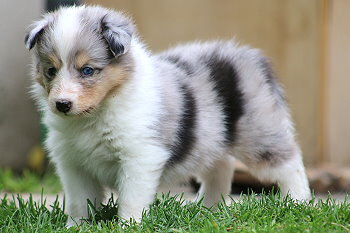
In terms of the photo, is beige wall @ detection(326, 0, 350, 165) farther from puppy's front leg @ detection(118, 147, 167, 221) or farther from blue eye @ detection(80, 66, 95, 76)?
blue eye @ detection(80, 66, 95, 76)

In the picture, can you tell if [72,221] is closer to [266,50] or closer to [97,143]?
[97,143]

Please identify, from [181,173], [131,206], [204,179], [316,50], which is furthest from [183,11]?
[131,206]

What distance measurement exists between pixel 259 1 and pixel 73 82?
484cm

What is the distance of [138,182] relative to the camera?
4641mm

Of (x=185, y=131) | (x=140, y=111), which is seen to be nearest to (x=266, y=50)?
(x=185, y=131)

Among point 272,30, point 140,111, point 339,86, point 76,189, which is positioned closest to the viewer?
point 140,111

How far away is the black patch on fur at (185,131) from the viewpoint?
4.88 meters

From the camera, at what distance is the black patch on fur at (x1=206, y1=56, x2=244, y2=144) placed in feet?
17.4

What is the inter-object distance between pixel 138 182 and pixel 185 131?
551mm

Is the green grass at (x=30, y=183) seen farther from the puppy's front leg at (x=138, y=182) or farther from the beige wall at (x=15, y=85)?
the puppy's front leg at (x=138, y=182)

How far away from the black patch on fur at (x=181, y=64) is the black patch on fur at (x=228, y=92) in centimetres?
16

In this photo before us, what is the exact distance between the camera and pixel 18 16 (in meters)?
9.07

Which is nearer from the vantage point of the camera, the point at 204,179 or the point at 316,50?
the point at 204,179

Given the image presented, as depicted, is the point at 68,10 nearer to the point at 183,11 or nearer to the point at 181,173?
the point at 181,173
